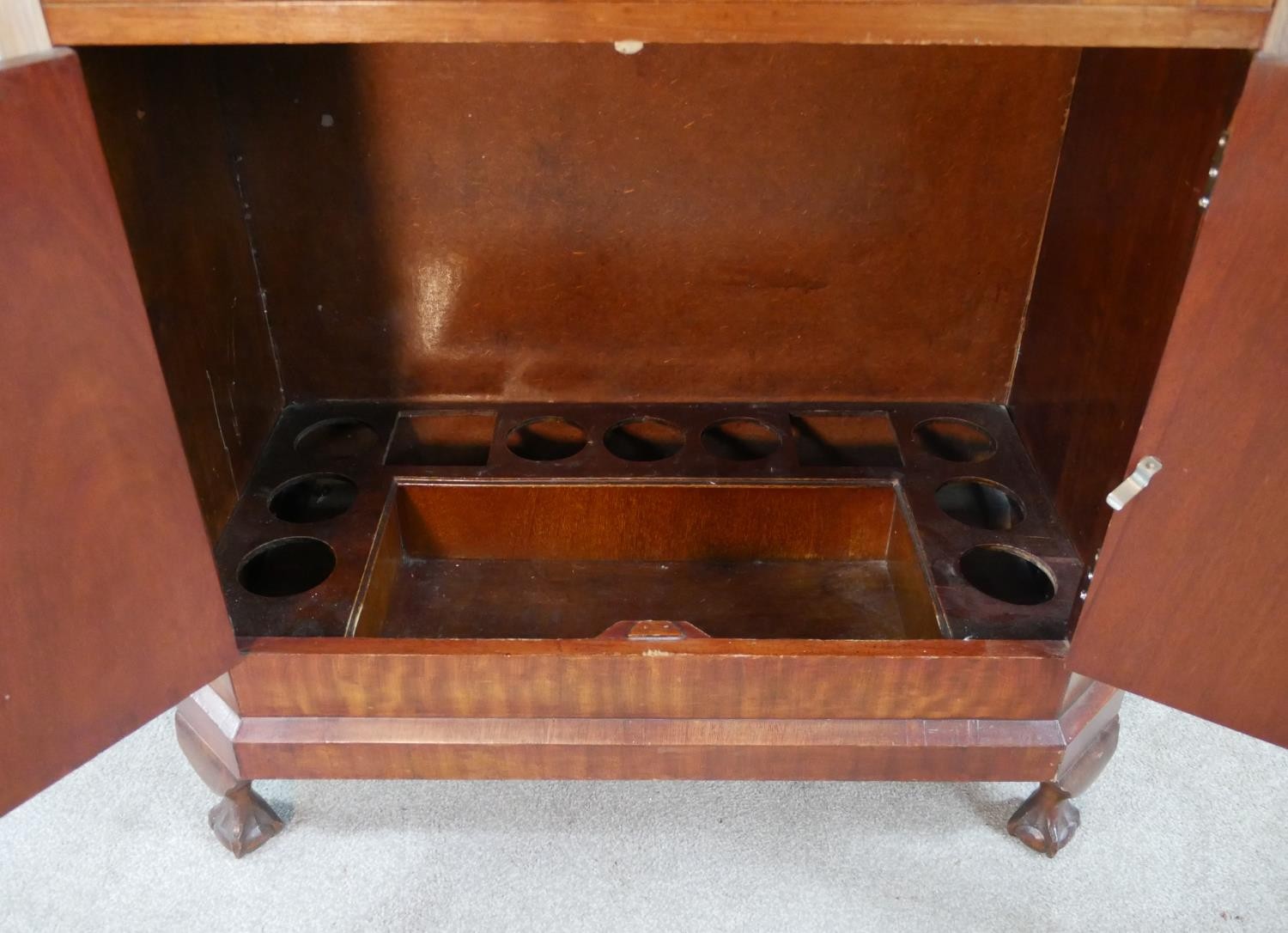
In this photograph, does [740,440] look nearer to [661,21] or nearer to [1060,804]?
[1060,804]

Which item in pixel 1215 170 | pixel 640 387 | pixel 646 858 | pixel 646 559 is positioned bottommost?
pixel 646 858

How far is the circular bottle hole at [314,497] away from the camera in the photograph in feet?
3.85

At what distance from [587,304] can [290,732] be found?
56 centimetres

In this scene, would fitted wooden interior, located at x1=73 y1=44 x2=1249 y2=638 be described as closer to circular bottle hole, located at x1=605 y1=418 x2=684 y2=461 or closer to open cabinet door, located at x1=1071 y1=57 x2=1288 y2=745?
circular bottle hole, located at x1=605 y1=418 x2=684 y2=461

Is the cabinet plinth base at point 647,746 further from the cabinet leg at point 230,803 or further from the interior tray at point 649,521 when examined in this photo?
the interior tray at point 649,521

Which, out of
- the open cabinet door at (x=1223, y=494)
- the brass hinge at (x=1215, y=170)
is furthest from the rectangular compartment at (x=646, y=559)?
the brass hinge at (x=1215, y=170)

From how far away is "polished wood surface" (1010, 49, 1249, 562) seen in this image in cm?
86

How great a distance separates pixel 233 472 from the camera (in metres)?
1.13

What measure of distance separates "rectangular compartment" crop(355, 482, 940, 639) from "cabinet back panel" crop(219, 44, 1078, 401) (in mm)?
177

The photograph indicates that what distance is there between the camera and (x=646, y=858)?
103cm

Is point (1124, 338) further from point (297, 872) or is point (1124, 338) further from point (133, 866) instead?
point (133, 866)

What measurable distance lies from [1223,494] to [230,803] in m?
0.88

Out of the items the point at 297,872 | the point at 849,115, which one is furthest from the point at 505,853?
the point at 849,115

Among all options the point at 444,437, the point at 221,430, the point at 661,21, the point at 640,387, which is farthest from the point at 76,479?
the point at 640,387
